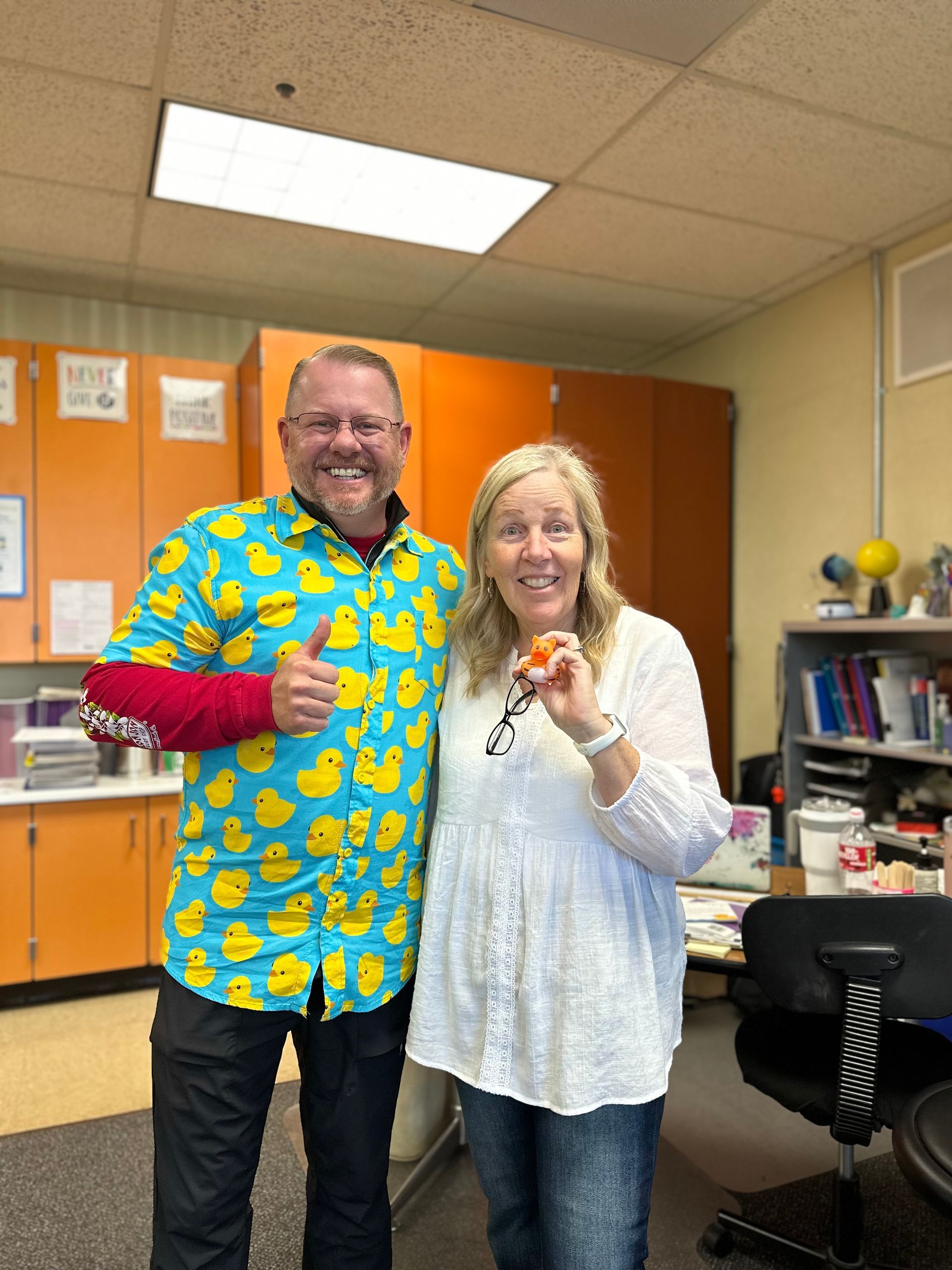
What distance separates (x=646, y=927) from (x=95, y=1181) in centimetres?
185

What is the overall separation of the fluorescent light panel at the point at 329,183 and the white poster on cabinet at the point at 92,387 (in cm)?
88

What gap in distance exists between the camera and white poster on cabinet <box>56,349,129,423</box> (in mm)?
3633

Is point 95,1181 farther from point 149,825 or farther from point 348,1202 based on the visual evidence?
point 149,825

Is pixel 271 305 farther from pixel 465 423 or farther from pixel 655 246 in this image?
pixel 655 246

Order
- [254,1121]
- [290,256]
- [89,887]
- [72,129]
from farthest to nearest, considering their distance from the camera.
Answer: [290,256]
[89,887]
[72,129]
[254,1121]

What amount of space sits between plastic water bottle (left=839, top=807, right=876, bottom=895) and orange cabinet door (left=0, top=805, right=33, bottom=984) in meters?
2.87

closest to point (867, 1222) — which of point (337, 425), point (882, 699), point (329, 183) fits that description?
point (882, 699)

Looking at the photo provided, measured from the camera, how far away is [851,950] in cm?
162

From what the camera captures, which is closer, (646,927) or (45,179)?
(646,927)

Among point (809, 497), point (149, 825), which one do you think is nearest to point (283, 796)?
point (149, 825)

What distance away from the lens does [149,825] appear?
3537 millimetres

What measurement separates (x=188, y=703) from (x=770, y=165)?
2608mm

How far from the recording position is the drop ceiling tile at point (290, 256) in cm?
326

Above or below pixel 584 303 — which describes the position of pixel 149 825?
below
